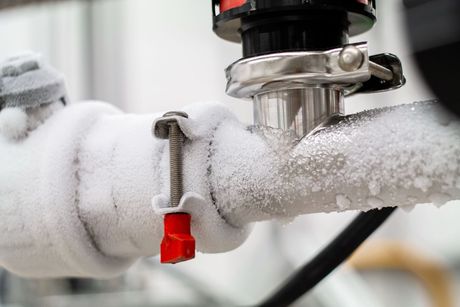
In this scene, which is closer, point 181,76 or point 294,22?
point 294,22

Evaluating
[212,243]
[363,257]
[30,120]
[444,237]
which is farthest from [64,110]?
[444,237]

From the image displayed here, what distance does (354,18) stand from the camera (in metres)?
0.33

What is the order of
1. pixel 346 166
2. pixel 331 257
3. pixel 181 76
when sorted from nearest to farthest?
pixel 346 166
pixel 331 257
pixel 181 76

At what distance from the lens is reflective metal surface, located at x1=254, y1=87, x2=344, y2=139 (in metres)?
0.32

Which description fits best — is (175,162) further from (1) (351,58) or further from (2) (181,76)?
(2) (181,76)

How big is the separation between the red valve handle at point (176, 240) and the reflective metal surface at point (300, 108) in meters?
0.07

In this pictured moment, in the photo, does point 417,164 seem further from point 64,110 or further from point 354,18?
point 64,110

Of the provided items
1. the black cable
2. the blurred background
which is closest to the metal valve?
the black cable

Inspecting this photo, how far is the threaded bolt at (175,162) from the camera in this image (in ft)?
1.03

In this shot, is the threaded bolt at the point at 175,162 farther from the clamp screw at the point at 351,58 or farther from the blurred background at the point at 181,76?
the blurred background at the point at 181,76

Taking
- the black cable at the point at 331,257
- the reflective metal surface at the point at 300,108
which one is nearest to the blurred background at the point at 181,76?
the black cable at the point at 331,257

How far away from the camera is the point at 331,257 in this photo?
411 millimetres

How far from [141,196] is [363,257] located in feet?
3.52

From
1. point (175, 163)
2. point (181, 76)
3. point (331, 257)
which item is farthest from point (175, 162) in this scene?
point (181, 76)
